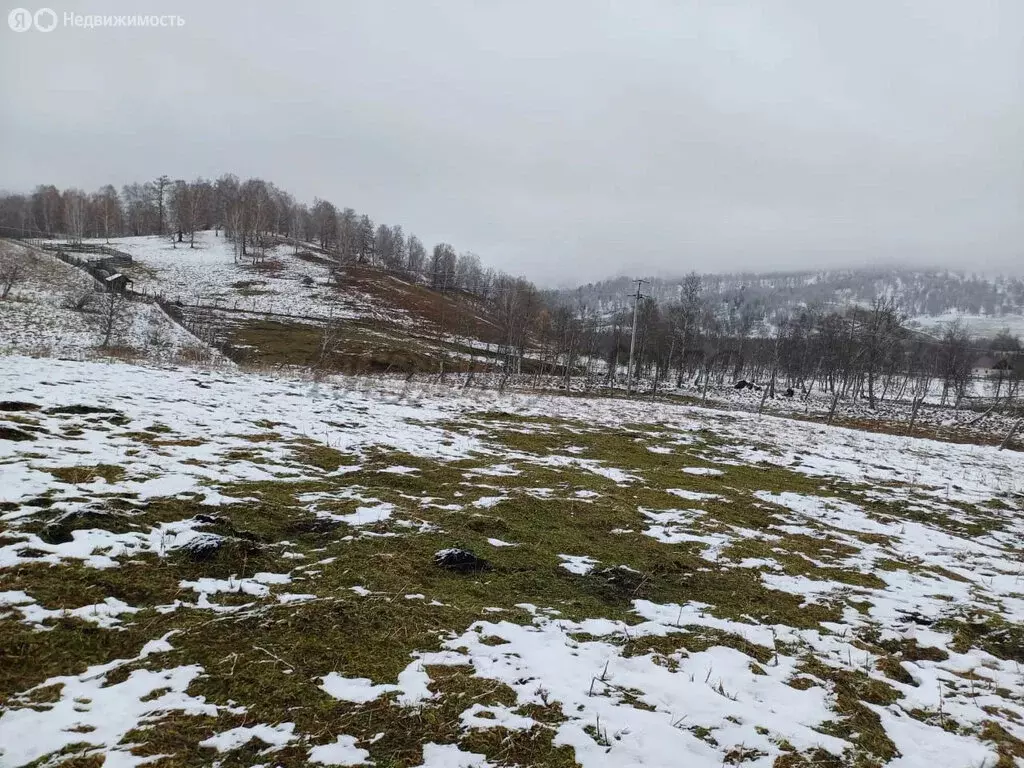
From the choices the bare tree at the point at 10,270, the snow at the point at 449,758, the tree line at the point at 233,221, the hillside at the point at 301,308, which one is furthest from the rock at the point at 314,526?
the tree line at the point at 233,221

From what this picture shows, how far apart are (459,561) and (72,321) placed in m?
51.3

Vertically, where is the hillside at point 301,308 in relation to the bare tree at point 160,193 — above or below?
below

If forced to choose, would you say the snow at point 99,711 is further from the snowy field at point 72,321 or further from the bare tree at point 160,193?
the bare tree at point 160,193

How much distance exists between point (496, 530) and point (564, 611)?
229 cm

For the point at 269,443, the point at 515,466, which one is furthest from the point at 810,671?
the point at 269,443

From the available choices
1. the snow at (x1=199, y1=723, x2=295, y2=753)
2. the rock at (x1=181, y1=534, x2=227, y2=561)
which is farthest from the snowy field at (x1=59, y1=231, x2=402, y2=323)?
the snow at (x1=199, y1=723, x2=295, y2=753)

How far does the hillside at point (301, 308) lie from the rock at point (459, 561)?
39.0 metres

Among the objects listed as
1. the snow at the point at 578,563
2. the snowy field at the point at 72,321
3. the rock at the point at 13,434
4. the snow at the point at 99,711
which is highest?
the snowy field at the point at 72,321

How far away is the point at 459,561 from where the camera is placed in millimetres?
6031

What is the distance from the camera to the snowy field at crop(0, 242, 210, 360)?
119ft

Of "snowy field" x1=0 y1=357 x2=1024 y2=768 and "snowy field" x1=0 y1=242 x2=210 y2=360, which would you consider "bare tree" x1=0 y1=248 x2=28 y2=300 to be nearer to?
"snowy field" x1=0 y1=242 x2=210 y2=360

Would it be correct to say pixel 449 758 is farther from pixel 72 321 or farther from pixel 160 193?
pixel 160 193

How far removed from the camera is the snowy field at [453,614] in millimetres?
3186

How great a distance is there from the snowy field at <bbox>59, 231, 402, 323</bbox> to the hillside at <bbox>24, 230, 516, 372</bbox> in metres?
0.16
